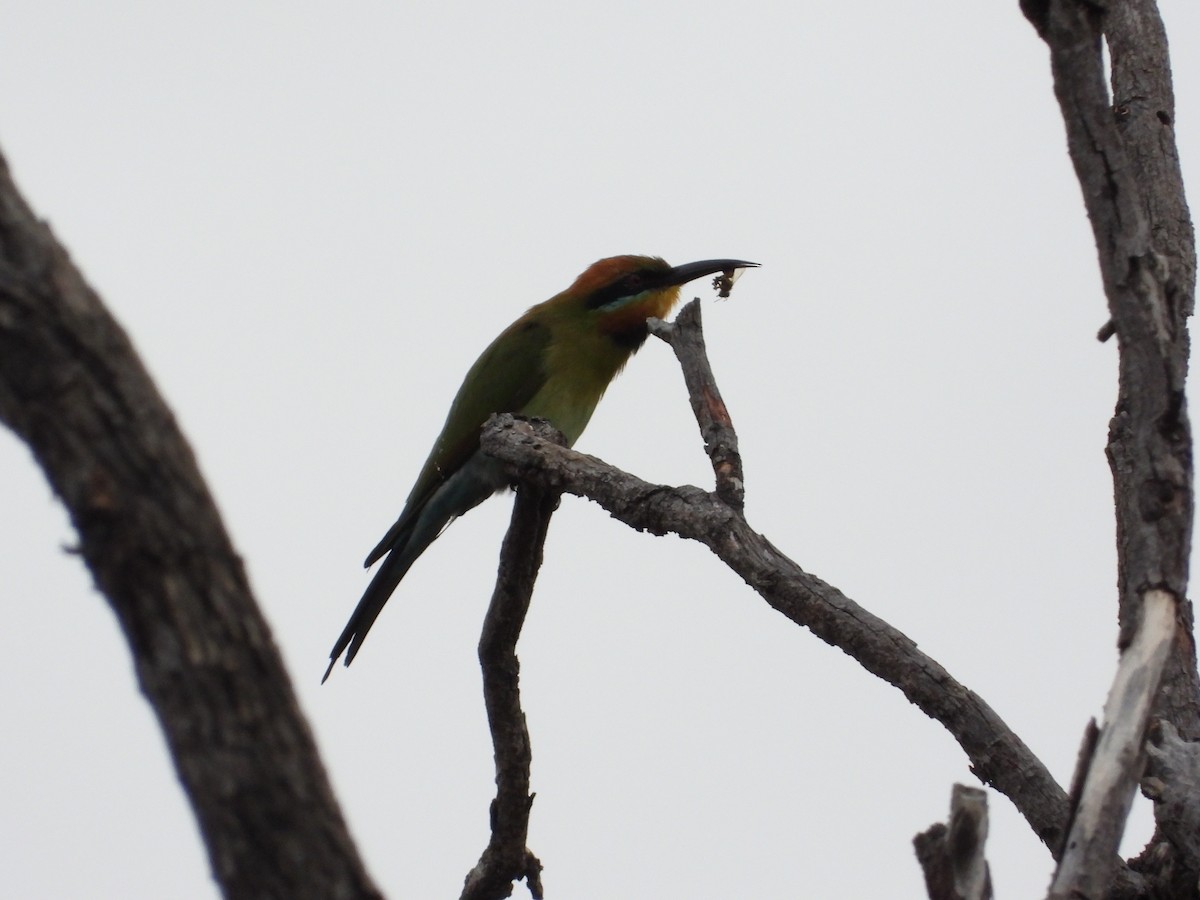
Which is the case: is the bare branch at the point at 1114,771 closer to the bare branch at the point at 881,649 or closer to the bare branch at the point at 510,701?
the bare branch at the point at 881,649

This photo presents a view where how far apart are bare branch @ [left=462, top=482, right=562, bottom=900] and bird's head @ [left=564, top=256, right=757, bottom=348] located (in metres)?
2.67

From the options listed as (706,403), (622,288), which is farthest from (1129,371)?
(622,288)

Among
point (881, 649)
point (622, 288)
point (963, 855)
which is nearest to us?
point (963, 855)

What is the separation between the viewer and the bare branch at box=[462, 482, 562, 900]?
3400 millimetres

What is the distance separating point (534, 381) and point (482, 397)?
0.22 metres

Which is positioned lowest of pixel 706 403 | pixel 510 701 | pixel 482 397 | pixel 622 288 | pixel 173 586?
pixel 173 586

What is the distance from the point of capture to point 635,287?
6.16 metres

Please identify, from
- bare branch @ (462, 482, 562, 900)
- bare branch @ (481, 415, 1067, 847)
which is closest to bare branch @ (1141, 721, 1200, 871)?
bare branch @ (481, 415, 1067, 847)

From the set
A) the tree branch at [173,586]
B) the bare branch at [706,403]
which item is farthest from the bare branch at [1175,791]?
the tree branch at [173,586]

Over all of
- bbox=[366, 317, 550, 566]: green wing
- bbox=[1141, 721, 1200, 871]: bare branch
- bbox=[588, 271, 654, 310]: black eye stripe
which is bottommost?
bbox=[1141, 721, 1200, 871]: bare branch

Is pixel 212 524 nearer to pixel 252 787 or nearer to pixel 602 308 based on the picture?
pixel 252 787

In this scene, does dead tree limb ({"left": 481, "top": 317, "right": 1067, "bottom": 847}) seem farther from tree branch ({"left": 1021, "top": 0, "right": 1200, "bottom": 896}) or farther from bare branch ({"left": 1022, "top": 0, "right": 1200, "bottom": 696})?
bare branch ({"left": 1022, "top": 0, "right": 1200, "bottom": 696})

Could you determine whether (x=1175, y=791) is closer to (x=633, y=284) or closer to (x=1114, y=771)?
(x=1114, y=771)

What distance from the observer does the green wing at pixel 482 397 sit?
5.32m
